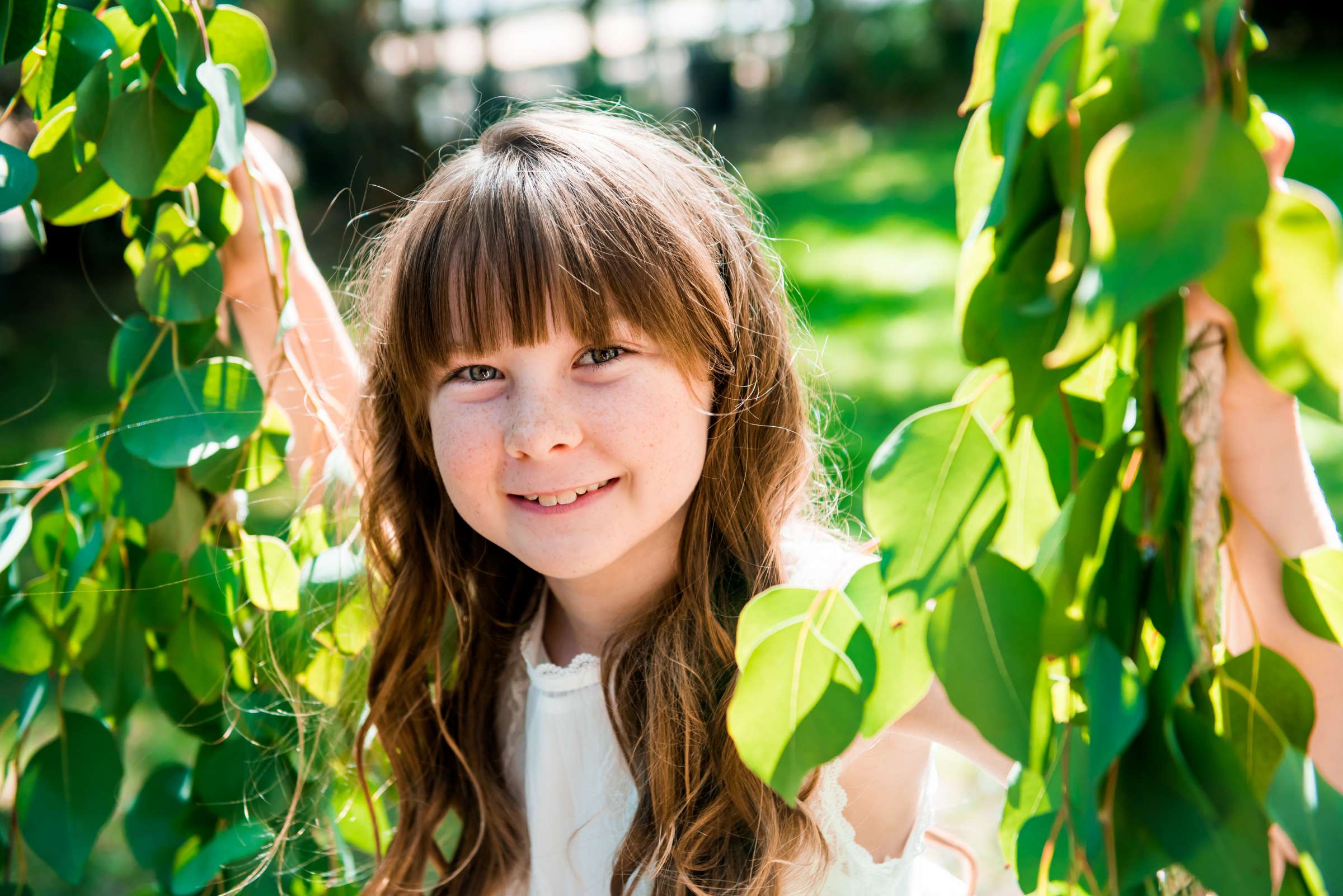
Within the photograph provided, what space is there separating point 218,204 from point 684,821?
2.28 ft

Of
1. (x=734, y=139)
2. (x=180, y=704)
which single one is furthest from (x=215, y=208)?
(x=734, y=139)

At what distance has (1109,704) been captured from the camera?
477mm

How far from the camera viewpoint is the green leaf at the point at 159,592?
105cm

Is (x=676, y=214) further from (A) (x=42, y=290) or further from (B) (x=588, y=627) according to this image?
(A) (x=42, y=290)

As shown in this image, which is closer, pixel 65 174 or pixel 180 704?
pixel 65 174

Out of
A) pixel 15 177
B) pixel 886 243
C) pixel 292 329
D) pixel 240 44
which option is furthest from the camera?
pixel 886 243

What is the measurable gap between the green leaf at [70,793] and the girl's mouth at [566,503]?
0.43 m

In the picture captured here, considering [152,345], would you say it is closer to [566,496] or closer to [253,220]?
[253,220]

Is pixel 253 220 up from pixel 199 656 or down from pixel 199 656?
up

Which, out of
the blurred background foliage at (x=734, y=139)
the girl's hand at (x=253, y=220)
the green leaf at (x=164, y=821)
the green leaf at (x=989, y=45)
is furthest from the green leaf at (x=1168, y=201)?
the green leaf at (x=164, y=821)

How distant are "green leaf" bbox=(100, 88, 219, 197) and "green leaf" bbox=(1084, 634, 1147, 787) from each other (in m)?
0.71

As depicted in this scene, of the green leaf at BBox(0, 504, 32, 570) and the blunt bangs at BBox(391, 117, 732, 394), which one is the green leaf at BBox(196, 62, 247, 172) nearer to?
the blunt bangs at BBox(391, 117, 732, 394)

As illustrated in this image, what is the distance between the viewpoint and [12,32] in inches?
32.4

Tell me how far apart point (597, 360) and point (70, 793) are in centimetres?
60
